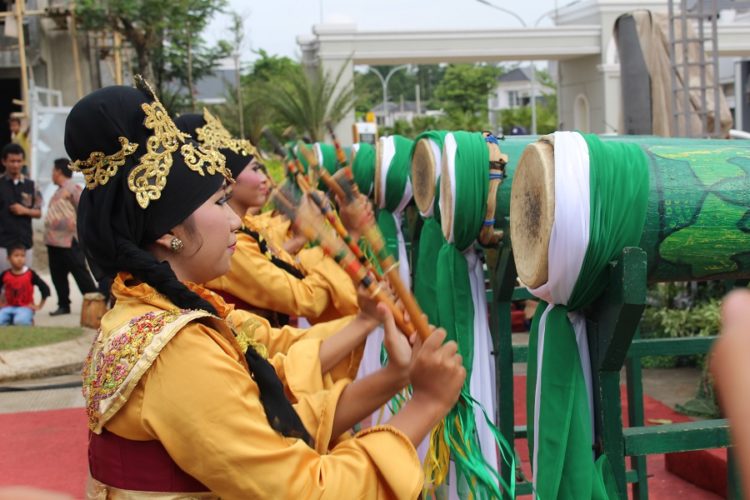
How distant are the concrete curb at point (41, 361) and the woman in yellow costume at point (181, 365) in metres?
4.86

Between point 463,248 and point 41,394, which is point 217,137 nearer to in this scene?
point 463,248

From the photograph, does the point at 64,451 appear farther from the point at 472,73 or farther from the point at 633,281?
the point at 472,73

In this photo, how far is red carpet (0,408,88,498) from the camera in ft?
14.8

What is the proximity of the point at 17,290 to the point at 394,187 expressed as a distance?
4845mm

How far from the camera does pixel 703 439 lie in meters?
2.41

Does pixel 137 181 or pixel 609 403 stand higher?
pixel 137 181

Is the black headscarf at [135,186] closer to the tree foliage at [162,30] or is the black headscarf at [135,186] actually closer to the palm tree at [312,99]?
the tree foliage at [162,30]

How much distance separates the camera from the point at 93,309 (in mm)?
7840

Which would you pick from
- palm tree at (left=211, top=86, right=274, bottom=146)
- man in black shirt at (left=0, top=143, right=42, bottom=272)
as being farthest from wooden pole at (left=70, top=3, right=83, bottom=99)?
man in black shirt at (left=0, top=143, right=42, bottom=272)

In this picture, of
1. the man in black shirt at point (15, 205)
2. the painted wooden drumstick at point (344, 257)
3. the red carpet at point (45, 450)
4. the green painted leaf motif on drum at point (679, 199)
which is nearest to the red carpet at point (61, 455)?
the red carpet at point (45, 450)

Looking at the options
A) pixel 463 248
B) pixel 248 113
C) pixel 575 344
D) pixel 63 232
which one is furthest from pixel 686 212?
pixel 248 113

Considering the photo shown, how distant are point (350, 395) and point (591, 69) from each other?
1762 cm

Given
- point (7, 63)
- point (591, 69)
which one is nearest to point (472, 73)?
point (591, 69)

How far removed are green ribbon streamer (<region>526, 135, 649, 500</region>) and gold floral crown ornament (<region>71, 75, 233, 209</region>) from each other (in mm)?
863
